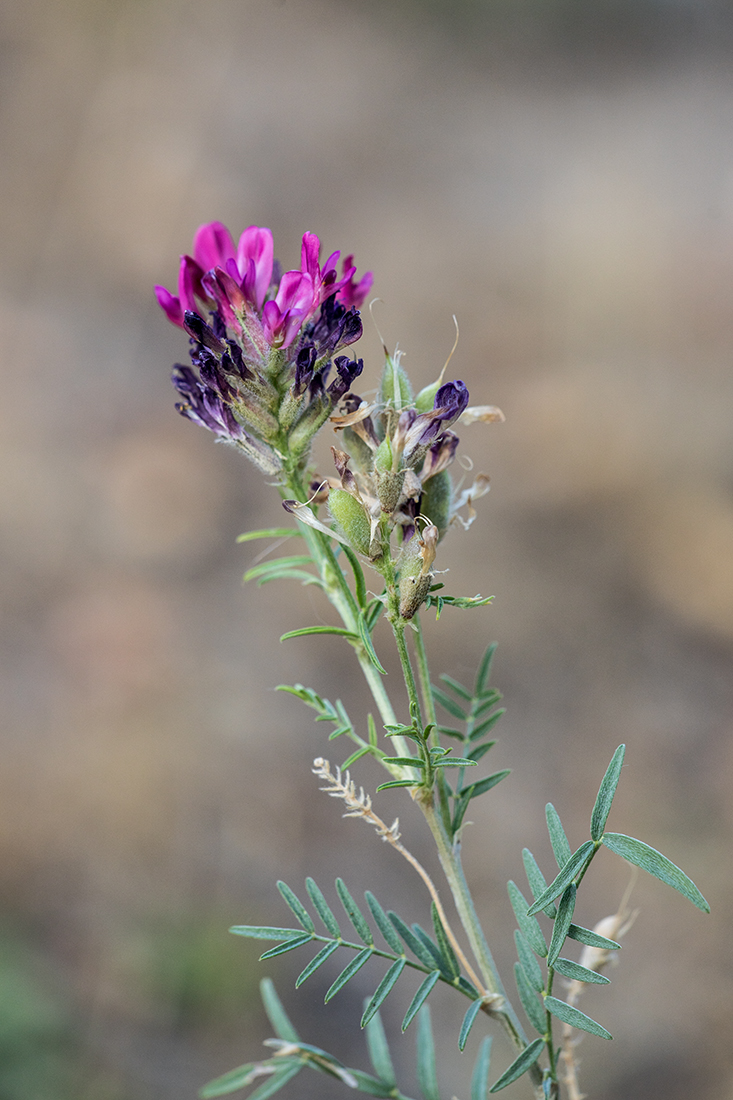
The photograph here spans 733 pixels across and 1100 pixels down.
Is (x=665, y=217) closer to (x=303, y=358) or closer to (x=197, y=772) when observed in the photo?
(x=197, y=772)

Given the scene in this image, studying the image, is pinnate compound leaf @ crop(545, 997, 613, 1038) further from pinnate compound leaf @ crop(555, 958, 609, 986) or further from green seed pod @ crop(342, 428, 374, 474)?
green seed pod @ crop(342, 428, 374, 474)

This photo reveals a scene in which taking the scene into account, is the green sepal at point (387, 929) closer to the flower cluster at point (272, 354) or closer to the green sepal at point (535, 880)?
the green sepal at point (535, 880)

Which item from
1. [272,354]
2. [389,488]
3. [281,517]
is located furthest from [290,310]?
[281,517]

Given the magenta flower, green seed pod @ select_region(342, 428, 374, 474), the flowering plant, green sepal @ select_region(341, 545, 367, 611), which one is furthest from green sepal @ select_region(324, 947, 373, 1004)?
the magenta flower

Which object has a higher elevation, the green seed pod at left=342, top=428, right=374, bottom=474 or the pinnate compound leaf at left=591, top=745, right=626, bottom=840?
the green seed pod at left=342, top=428, right=374, bottom=474

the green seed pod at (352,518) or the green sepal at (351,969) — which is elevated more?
the green seed pod at (352,518)

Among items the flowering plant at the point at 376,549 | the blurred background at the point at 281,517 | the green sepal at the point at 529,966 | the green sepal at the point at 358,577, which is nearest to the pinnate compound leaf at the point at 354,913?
the flowering plant at the point at 376,549
